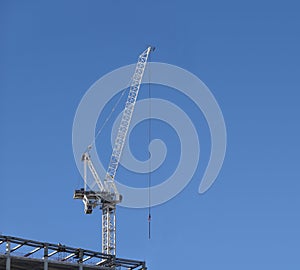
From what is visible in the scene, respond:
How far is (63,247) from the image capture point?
151 m

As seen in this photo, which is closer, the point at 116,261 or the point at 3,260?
the point at 3,260

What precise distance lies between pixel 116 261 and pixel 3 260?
20.6 m

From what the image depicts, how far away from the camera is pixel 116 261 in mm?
157125

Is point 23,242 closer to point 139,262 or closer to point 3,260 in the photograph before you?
point 3,260

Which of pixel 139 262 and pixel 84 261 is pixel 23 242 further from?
pixel 139 262

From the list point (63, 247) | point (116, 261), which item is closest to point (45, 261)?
point (63, 247)

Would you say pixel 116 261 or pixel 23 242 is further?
pixel 116 261

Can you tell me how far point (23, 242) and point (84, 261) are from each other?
1201 cm

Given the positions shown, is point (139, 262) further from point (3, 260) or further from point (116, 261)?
point (3, 260)

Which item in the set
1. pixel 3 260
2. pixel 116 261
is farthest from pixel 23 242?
pixel 116 261

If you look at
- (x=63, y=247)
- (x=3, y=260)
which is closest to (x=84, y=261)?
(x=63, y=247)

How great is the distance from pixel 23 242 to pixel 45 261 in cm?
463

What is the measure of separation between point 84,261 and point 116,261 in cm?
603

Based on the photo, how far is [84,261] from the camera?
504 ft
